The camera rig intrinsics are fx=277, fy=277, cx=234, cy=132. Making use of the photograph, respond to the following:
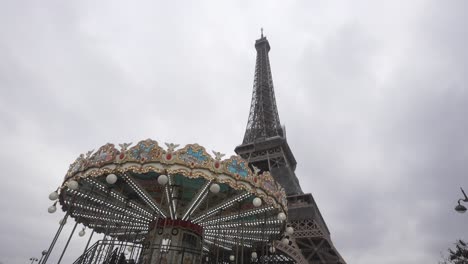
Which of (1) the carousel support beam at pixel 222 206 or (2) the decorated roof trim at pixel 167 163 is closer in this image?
(2) the decorated roof trim at pixel 167 163

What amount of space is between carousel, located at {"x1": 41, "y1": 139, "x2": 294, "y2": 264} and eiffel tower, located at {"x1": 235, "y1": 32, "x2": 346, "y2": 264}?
328cm

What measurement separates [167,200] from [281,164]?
94.7 ft

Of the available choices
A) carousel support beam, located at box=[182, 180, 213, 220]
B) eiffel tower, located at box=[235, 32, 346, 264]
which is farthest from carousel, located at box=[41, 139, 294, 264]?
eiffel tower, located at box=[235, 32, 346, 264]

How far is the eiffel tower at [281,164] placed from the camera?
29.2 metres

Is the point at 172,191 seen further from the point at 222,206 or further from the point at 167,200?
the point at 222,206

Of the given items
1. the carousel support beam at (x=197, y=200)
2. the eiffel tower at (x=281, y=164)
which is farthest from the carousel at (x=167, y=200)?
the eiffel tower at (x=281, y=164)

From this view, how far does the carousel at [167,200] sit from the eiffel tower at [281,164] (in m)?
3.28

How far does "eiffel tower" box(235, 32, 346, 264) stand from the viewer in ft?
95.8

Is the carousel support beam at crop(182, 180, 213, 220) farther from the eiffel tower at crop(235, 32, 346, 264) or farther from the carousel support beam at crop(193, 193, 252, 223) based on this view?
the eiffel tower at crop(235, 32, 346, 264)

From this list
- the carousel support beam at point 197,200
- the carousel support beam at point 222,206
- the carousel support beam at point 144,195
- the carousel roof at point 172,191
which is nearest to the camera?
the carousel roof at point 172,191

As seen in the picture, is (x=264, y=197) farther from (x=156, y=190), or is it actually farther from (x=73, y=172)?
(x=73, y=172)

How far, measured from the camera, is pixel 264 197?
11.4 meters

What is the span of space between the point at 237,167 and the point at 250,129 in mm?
41092

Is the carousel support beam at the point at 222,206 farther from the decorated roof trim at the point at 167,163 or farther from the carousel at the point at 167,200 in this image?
the decorated roof trim at the point at 167,163
